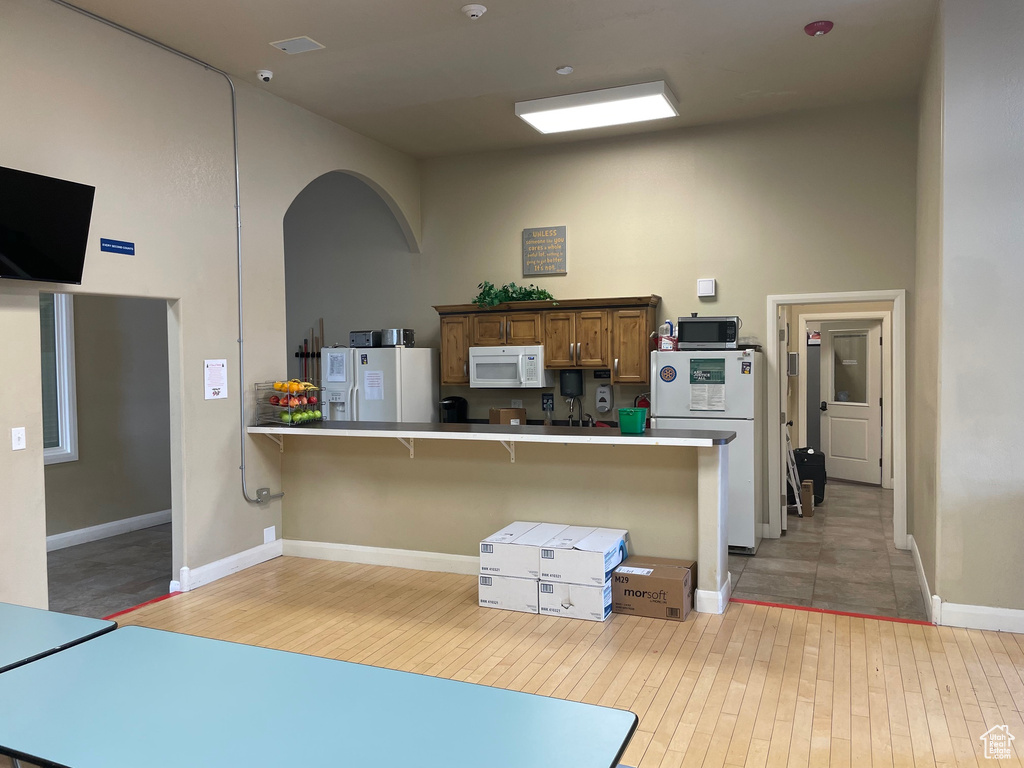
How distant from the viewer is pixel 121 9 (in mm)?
4008

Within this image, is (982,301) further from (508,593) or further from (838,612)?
(508,593)

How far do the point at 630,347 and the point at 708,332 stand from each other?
71 centimetres

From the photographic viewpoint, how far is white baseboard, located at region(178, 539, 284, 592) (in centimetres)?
468

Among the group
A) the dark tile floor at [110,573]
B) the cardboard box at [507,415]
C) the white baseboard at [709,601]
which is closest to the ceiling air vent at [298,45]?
the cardboard box at [507,415]

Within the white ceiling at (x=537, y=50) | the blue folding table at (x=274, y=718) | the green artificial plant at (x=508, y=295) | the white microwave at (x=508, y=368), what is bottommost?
the blue folding table at (x=274, y=718)

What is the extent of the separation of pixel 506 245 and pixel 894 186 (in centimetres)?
328

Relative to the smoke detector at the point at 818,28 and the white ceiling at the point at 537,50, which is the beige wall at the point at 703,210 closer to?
the white ceiling at the point at 537,50

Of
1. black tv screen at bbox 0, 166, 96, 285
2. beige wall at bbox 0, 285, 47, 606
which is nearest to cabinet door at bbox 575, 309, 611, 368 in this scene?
black tv screen at bbox 0, 166, 96, 285

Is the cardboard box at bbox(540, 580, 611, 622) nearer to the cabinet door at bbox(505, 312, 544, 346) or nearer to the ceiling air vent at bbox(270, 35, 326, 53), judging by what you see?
the cabinet door at bbox(505, 312, 544, 346)

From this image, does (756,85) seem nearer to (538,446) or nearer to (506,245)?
(506,245)

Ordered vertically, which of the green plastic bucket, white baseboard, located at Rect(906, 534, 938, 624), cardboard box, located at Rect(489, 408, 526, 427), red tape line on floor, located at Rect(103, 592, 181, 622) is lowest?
red tape line on floor, located at Rect(103, 592, 181, 622)

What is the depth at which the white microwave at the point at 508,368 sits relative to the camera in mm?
6414

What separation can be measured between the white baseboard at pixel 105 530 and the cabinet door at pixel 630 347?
14.7ft

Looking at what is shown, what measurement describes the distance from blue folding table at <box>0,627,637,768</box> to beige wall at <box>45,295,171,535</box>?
16.2ft
